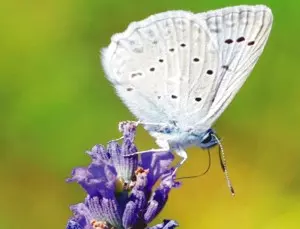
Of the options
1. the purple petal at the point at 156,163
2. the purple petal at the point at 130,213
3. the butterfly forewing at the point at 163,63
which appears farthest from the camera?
the butterfly forewing at the point at 163,63

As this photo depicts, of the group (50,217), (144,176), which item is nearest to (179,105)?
(144,176)

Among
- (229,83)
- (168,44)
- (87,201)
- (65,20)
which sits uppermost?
(65,20)

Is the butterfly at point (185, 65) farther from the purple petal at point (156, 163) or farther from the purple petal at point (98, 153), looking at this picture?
the purple petal at point (98, 153)

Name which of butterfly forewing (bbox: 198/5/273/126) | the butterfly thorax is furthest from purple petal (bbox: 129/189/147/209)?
butterfly forewing (bbox: 198/5/273/126)

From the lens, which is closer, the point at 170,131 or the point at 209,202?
the point at 170,131

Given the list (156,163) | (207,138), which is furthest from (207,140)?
(156,163)

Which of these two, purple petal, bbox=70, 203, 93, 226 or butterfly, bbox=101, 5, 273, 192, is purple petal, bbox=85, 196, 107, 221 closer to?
purple petal, bbox=70, 203, 93, 226

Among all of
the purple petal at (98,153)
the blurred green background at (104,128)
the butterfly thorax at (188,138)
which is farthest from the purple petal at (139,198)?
the blurred green background at (104,128)

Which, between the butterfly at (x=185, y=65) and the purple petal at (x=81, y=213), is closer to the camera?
the purple petal at (x=81, y=213)

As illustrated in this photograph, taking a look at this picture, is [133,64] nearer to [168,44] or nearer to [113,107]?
[168,44]
